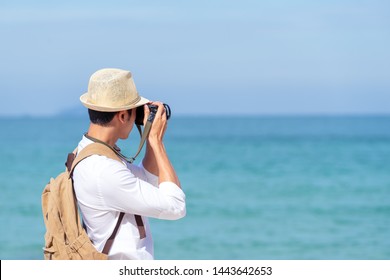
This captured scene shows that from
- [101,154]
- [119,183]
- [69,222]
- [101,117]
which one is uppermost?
[101,117]

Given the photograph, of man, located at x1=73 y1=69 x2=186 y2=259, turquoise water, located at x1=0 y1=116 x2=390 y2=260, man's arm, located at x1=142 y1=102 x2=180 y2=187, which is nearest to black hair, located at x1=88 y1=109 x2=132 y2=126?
man, located at x1=73 y1=69 x2=186 y2=259

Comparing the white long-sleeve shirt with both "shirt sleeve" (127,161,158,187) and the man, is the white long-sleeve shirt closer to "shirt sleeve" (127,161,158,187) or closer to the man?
the man

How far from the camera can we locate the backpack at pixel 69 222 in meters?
2.87

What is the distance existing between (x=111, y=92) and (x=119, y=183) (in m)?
0.33

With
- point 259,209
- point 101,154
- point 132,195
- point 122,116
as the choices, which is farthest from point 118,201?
point 259,209

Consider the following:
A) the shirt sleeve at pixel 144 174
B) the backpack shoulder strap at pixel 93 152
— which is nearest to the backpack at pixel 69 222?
the backpack shoulder strap at pixel 93 152

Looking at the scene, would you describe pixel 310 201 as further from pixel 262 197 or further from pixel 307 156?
pixel 307 156

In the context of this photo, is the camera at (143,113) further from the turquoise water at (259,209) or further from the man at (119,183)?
the turquoise water at (259,209)

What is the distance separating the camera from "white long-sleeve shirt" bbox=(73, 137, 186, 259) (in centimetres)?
284

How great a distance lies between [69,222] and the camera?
9.43ft

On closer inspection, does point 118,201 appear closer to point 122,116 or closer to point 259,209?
point 122,116

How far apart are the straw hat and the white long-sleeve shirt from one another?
0.14 m
